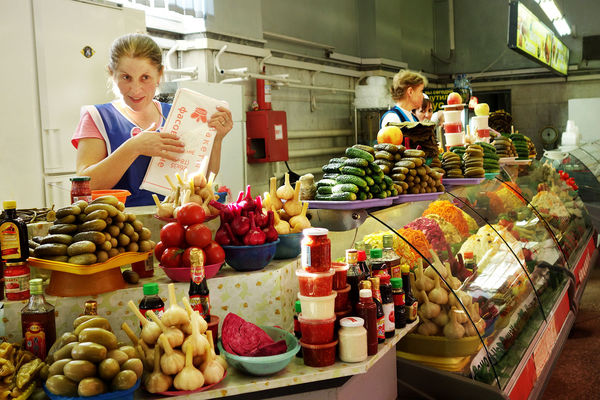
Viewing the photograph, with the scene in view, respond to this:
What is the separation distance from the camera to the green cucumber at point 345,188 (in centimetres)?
271

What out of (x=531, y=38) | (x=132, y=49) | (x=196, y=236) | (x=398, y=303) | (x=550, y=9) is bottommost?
(x=398, y=303)

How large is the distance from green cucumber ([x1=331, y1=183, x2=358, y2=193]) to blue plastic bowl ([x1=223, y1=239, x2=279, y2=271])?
25.9 inches

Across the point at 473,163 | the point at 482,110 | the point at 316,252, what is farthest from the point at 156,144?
the point at 482,110

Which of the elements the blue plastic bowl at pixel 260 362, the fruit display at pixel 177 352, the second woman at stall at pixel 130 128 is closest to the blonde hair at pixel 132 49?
the second woman at stall at pixel 130 128

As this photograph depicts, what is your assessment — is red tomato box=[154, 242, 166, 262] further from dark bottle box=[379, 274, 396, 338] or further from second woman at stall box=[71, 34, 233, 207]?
dark bottle box=[379, 274, 396, 338]

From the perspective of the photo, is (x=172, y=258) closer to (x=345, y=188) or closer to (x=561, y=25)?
(x=345, y=188)

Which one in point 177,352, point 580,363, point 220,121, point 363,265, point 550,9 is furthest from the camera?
point 550,9

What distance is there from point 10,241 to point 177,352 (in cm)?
68

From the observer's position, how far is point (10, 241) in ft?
6.05

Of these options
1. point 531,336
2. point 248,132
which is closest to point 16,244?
point 531,336

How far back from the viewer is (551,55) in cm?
916

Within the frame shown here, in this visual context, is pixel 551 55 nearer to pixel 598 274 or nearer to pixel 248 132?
pixel 598 274

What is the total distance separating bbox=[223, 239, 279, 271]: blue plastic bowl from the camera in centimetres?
212

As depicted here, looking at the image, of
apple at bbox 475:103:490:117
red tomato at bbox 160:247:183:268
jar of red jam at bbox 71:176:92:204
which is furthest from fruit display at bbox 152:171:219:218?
apple at bbox 475:103:490:117
